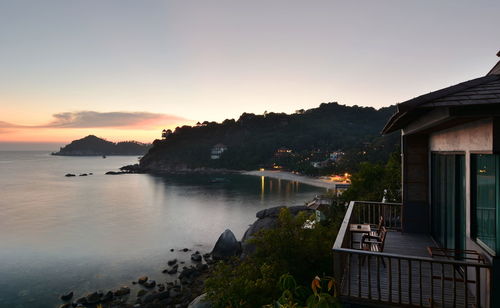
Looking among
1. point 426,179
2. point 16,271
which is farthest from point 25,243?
point 426,179

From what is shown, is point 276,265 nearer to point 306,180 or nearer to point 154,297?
point 154,297

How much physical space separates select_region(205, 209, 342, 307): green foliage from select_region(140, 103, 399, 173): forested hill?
71.8 m

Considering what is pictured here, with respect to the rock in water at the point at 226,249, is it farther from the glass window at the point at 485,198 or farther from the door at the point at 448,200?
the glass window at the point at 485,198

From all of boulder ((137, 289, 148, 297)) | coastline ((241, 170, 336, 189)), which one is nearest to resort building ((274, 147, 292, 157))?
coastline ((241, 170, 336, 189))

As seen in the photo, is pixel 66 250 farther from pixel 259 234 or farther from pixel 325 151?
pixel 325 151

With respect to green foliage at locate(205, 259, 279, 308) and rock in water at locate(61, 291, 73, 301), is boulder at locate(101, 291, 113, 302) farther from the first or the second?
green foliage at locate(205, 259, 279, 308)

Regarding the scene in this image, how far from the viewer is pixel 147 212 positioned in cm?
4484

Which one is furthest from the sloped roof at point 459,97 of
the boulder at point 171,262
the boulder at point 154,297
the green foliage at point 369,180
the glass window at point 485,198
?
the boulder at point 171,262

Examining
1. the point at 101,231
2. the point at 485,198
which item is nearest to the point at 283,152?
the point at 101,231

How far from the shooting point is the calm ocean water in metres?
20.8

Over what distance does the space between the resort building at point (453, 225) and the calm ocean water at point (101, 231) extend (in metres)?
18.4

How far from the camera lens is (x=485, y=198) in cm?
442

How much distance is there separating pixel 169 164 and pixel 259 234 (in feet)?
405

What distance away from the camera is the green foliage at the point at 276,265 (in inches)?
302
